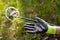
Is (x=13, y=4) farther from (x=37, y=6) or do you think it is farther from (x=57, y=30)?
(x=57, y=30)

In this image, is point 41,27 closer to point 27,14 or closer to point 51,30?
point 51,30

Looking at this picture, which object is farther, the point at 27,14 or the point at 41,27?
the point at 27,14

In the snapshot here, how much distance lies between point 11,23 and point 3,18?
0.33 feet

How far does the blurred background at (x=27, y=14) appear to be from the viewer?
2240 millimetres

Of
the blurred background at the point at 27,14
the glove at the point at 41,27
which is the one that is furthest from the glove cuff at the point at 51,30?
the blurred background at the point at 27,14

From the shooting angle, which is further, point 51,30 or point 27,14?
point 27,14

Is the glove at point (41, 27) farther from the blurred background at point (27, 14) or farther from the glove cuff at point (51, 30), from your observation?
the blurred background at point (27, 14)

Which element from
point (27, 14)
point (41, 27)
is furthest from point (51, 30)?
point (27, 14)

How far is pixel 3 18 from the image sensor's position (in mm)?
2311

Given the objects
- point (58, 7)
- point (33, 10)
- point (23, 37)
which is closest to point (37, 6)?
point (33, 10)

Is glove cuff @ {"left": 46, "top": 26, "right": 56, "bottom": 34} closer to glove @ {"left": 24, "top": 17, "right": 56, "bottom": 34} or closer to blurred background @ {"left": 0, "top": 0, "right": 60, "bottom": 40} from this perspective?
glove @ {"left": 24, "top": 17, "right": 56, "bottom": 34}

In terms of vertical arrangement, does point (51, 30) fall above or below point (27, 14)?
below

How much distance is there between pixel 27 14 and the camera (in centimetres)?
234

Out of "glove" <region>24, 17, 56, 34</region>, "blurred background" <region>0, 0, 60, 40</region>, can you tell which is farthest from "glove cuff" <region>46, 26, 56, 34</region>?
"blurred background" <region>0, 0, 60, 40</region>
